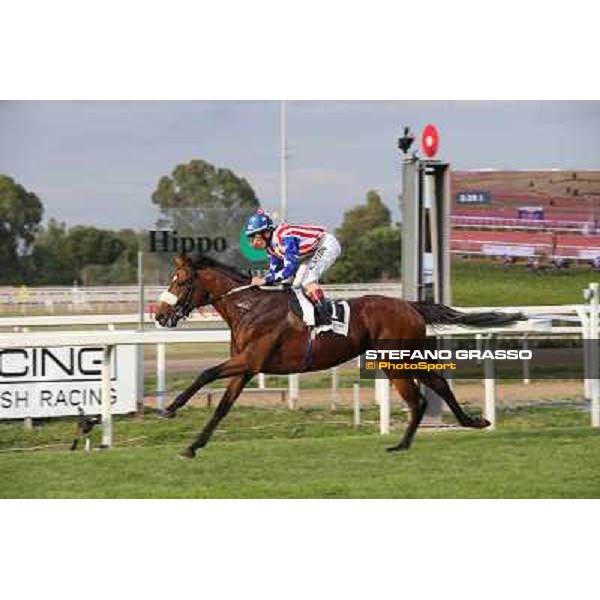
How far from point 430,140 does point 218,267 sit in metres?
1.12

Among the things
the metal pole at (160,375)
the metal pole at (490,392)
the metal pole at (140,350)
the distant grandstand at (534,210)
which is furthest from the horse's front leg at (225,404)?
the distant grandstand at (534,210)

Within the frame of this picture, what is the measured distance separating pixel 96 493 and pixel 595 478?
7.18 feet

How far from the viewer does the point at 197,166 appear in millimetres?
7059

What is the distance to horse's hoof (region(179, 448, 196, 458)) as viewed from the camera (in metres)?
7.27

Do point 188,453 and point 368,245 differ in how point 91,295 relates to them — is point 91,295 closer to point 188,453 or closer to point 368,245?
point 188,453

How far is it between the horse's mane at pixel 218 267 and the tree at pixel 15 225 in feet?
2.40

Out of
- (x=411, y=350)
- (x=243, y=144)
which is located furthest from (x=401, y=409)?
(x=243, y=144)

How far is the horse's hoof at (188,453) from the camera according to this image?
7270mm

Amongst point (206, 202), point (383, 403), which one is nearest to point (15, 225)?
point (206, 202)

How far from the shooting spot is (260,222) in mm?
7188

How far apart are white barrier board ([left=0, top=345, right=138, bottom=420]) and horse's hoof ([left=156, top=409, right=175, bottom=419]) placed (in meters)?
0.22

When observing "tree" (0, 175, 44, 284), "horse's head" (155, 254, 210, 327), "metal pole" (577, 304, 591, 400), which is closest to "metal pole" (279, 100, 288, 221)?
"horse's head" (155, 254, 210, 327)

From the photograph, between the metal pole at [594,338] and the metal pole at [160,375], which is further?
the metal pole at [160,375]

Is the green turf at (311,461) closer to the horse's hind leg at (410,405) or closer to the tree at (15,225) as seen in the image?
the horse's hind leg at (410,405)
